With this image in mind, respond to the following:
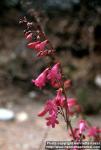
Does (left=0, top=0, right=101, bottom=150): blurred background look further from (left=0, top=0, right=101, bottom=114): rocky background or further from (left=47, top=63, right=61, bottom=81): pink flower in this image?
(left=47, top=63, right=61, bottom=81): pink flower

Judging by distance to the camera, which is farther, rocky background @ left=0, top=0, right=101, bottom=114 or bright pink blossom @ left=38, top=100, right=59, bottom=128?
rocky background @ left=0, top=0, right=101, bottom=114

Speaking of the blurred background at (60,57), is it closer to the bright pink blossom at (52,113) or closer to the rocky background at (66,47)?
the rocky background at (66,47)

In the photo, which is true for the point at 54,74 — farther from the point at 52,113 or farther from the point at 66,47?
the point at 66,47

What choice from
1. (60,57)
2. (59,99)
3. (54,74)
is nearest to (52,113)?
(59,99)

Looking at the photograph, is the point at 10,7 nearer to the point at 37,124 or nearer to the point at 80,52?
the point at 80,52

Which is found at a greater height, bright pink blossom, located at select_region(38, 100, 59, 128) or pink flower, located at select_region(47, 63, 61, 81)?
pink flower, located at select_region(47, 63, 61, 81)

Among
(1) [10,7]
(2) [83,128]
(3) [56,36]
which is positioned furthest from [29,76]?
(2) [83,128]

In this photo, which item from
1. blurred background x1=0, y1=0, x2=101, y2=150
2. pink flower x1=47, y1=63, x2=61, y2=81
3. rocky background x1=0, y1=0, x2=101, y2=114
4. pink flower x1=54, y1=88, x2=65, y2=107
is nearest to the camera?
pink flower x1=47, y1=63, x2=61, y2=81

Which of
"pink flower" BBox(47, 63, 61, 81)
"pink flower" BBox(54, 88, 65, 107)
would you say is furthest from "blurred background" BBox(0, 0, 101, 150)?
"pink flower" BBox(47, 63, 61, 81)

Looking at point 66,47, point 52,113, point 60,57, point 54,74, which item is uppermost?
point 66,47

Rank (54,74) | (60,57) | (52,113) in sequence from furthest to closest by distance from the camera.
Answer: (60,57) → (52,113) → (54,74)
